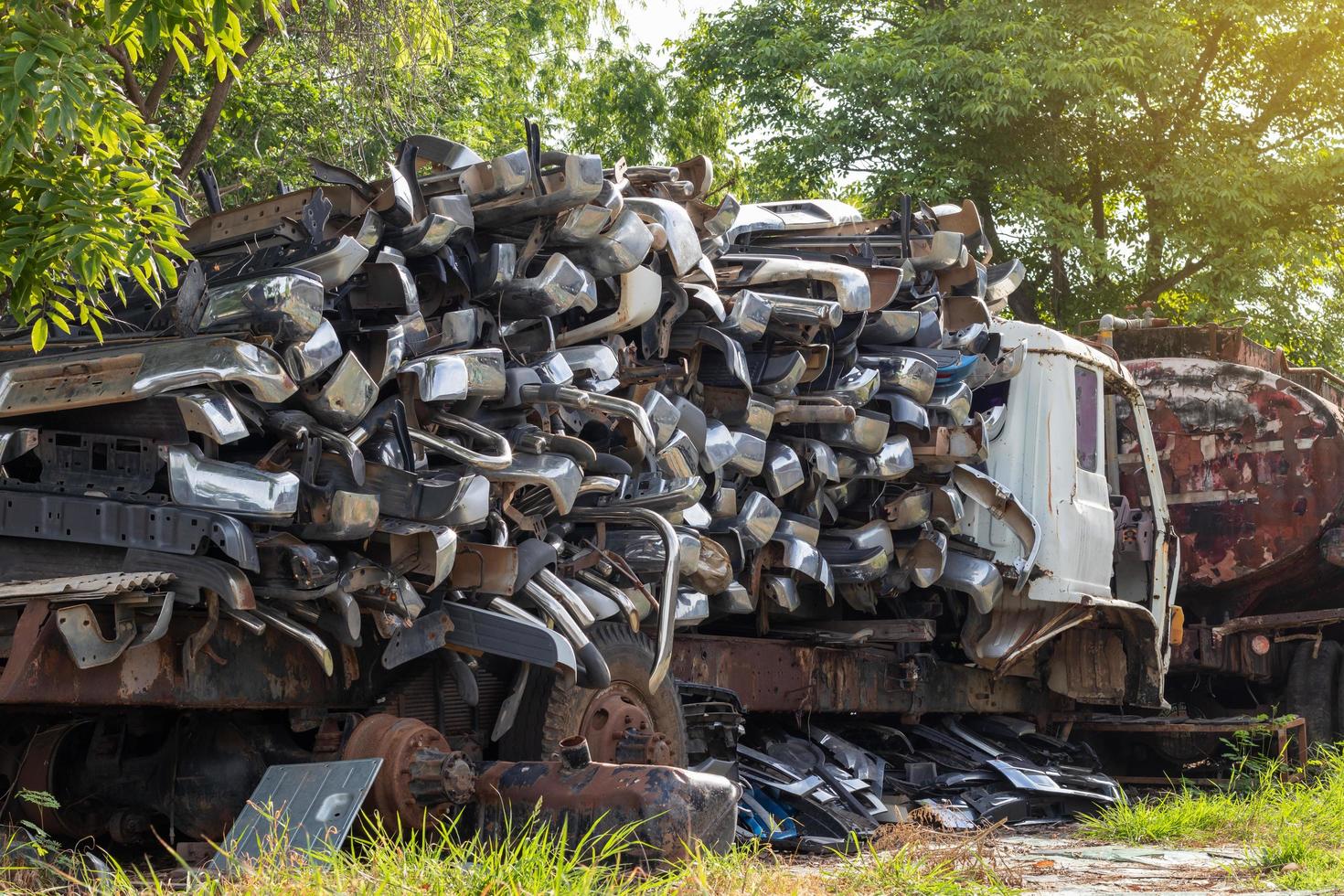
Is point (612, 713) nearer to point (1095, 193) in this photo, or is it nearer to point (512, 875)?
point (512, 875)

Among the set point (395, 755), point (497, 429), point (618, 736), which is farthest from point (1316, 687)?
point (395, 755)

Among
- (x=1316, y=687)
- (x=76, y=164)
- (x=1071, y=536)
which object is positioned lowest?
(x=1316, y=687)

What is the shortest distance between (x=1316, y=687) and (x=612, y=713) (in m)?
6.30

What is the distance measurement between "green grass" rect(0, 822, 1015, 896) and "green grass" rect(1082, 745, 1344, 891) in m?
1.21

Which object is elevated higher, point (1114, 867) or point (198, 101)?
point (198, 101)

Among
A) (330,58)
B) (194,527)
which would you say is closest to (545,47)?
(330,58)

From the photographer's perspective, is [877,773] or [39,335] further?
[877,773]

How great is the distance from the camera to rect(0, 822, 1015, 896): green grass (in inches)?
134

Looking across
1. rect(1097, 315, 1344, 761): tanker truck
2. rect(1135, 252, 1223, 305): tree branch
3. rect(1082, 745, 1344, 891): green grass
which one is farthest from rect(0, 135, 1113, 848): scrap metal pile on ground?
rect(1135, 252, 1223, 305): tree branch

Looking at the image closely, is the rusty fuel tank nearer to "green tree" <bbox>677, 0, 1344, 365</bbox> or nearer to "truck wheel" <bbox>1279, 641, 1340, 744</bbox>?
"truck wheel" <bbox>1279, 641, 1340, 744</bbox>

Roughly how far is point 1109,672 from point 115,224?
603 cm

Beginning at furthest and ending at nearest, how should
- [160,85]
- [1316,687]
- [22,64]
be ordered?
[1316,687]
[160,85]
[22,64]

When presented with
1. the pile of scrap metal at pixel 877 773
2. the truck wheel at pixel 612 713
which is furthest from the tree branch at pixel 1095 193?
the truck wheel at pixel 612 713

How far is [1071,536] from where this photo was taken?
7.61 metres
